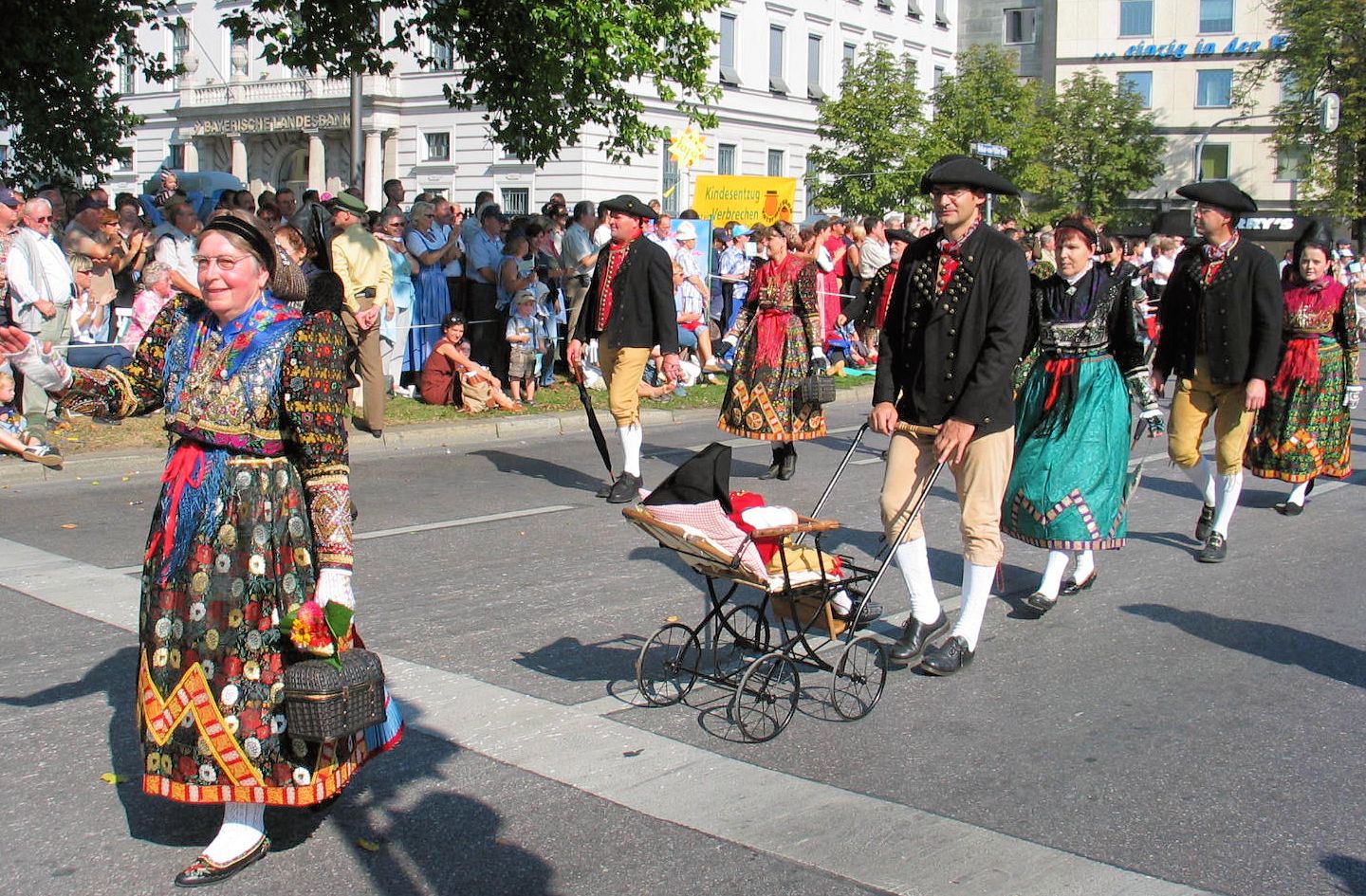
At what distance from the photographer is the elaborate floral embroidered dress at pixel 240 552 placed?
376 centimetres

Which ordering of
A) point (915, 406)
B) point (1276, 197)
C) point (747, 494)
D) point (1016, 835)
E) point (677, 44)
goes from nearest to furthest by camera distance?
point (1016, 835)
point (747, 494)
point (915, 406)
point (677, 44)
point (1276, 197)

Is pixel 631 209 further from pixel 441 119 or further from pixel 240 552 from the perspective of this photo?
pixel 441 119

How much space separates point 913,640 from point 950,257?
153 centimetres

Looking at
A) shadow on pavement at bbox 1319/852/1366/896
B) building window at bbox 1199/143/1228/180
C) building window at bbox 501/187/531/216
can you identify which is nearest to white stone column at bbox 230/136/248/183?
building window at bbox 501/187/531/216

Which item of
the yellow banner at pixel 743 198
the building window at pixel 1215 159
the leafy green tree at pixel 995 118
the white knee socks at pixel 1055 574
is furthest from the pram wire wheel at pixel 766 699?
the building window at pixel 1215 159

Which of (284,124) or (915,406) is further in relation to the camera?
(284,124)

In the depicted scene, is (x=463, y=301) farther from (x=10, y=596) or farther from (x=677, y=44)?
(x=10, y=596)

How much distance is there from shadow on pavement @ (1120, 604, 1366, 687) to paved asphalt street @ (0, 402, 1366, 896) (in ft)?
0.07

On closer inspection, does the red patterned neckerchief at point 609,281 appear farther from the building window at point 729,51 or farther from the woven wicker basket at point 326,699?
the building window at point 729,51

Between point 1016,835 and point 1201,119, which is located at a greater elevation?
point 1201,119

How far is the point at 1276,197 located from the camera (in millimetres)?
65500

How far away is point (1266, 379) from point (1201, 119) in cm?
6413

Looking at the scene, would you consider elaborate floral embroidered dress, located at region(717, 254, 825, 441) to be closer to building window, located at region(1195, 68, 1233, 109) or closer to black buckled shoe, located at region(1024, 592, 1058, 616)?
black buckled shoe, located at region(1024, 592, 1058, 616)

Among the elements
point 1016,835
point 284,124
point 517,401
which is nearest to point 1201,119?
point 284,124
